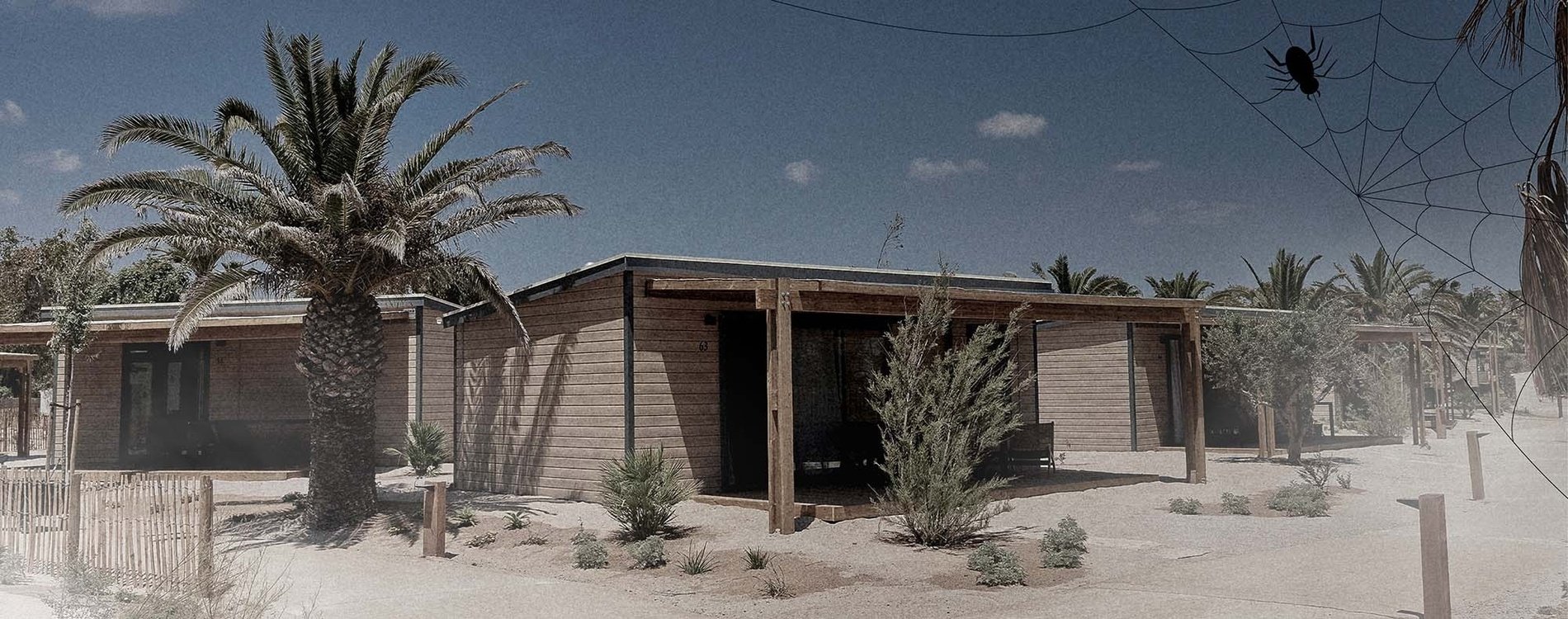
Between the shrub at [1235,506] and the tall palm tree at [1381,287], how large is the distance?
2.50 meters

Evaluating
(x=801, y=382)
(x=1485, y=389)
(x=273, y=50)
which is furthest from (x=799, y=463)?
(x=1485, y=389)

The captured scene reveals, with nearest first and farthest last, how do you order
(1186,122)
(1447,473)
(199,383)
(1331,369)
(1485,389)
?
1. (1186,122)
2. (1447,473)
3. (1331,369)
4. (199,383)
5. (1485,389)

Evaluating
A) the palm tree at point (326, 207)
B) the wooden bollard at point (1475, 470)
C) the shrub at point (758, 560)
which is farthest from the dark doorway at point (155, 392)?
the wooden bollard at point (1475, 470)

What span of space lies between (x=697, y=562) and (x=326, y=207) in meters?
5.34

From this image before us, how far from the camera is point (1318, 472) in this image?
14.6 m

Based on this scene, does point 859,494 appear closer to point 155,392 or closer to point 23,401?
point 155,392

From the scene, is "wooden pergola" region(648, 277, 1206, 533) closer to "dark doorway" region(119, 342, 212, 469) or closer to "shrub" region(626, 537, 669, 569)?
"shrub" region(626, 537, 669, 569)

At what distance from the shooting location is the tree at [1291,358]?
624 inches

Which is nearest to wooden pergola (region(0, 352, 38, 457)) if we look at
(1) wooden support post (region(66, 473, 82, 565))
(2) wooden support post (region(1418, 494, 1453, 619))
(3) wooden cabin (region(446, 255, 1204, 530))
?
(3) wooden cabin (region(446, 255, 1204, 530))

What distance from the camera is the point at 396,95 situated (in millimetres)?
11438

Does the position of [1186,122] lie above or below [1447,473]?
above

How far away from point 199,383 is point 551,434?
9.25 metres

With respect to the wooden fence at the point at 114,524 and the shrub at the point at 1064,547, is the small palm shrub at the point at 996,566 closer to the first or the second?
the shrub at the point at 1064,547

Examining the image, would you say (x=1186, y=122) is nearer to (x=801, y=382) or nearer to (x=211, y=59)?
(x=801, y=382)
